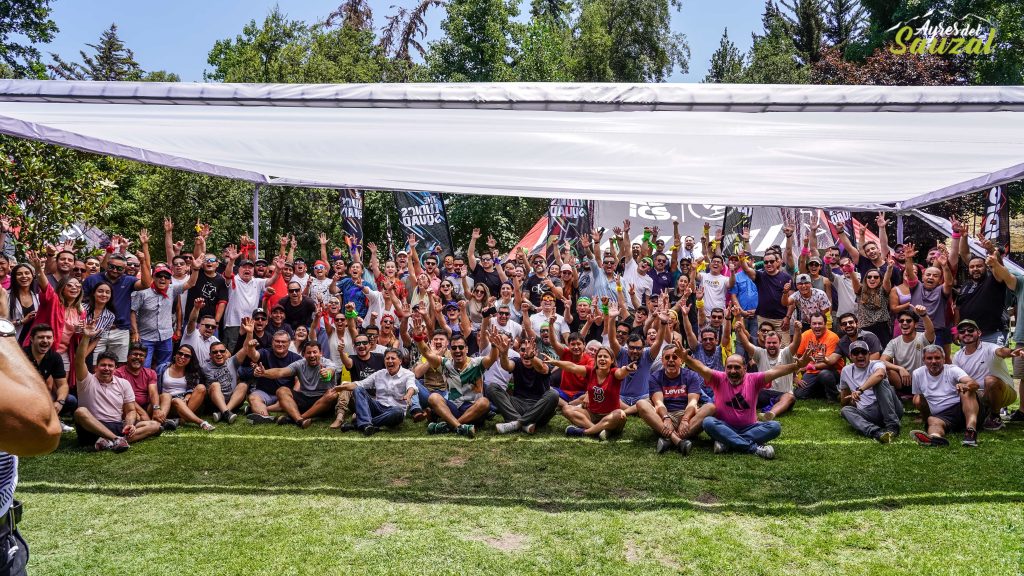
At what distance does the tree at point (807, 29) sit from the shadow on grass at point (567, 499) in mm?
35712

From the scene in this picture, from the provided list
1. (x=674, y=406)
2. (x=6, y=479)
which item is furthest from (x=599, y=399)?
(x=6, y=479)

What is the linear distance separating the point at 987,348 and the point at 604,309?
4.12 m

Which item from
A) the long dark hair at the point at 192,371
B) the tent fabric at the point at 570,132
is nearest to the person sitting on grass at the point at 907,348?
the tent fabric at the point at 570,132

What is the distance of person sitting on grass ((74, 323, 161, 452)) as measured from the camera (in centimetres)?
721

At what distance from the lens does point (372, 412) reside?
27.2 feet

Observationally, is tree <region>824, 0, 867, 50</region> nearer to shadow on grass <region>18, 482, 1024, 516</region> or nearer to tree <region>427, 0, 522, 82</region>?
tree <region>427, 0, 522, 82</region>

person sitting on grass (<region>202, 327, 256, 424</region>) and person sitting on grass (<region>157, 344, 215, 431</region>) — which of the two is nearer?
person sitting on grass (<region>157, 344, 215, 431</region>)

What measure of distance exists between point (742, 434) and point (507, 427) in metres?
2.37

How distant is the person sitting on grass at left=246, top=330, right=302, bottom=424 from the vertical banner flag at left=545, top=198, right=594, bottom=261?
28.1ft

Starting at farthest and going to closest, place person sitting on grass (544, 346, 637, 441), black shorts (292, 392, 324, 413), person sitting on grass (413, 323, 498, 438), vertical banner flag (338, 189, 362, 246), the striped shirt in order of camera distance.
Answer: vertical banner flag (338, 189, 362, 246)
black shorts (292, 392, 324, 413)
person sitting on grass (413, 323, 498, 438)
person sitting on grass (544, 346, 637, 441)
the striped shirt

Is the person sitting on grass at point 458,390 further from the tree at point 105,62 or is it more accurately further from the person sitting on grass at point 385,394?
the tree at point 105,62

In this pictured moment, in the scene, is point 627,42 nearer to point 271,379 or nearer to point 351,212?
point 351,212

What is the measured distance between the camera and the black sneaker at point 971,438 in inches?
276

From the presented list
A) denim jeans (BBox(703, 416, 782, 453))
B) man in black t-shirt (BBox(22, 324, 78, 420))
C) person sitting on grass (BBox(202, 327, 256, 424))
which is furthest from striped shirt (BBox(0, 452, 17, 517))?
person sitting on grass (BBox(202, 327, 256, 424))
